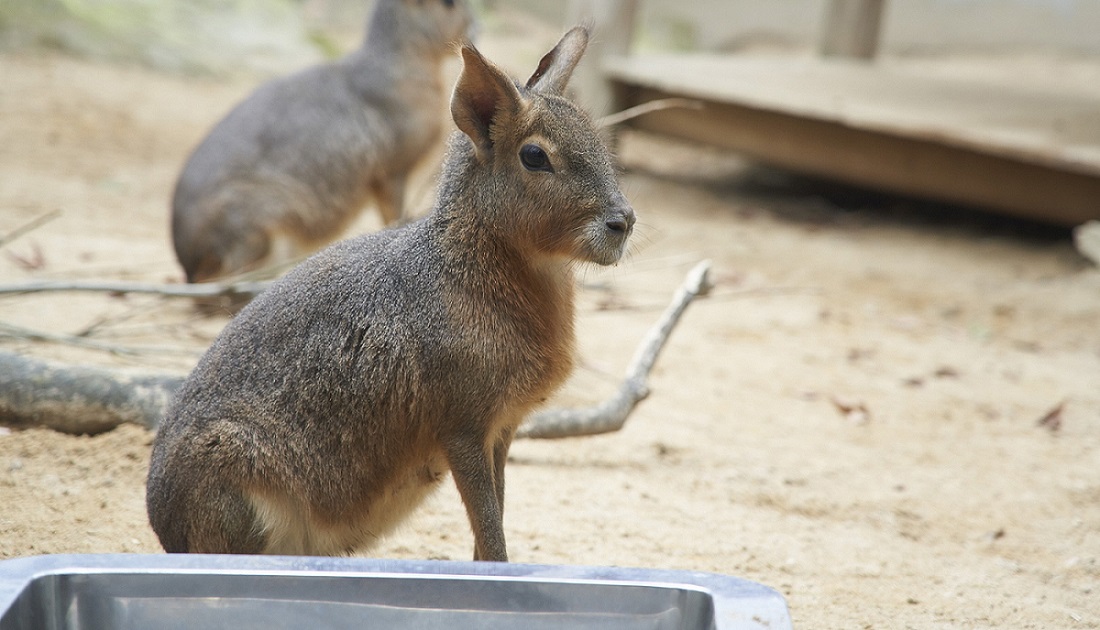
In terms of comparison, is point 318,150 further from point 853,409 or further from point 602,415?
point 853,409

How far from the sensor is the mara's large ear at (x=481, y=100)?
221 centimetres

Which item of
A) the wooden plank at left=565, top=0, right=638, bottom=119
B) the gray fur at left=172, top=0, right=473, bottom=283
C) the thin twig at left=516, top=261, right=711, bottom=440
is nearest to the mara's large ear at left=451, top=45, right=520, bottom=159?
the thin twig at left=516, top=261, right=711, bottom=440

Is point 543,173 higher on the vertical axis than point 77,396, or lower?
higher

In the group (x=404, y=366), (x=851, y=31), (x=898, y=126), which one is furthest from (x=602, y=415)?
(x=851, y=31)

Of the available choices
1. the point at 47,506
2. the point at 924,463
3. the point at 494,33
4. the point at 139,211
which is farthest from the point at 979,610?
the point at 494,33

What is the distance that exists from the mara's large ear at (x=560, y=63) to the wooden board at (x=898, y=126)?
4.70 m

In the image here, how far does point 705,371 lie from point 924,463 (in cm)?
113

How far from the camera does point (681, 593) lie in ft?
5.64

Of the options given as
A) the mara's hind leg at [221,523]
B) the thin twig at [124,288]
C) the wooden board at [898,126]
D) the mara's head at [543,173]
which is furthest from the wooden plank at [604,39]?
the mara's hind leg at [221,523]

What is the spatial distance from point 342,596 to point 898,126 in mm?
6005

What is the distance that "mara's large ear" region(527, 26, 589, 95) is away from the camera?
8.02ft

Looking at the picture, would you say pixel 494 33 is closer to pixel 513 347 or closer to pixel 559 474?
pixel 559 474

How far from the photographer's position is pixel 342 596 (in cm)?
172

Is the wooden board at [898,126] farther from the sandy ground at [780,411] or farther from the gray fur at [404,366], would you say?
the gray fur at [404,366]
